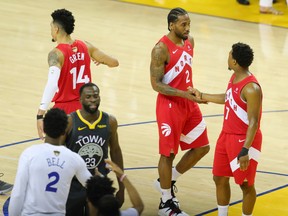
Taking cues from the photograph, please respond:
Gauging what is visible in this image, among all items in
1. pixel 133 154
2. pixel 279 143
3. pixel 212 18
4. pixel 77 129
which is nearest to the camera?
pixel 77 129

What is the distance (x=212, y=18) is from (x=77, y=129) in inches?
452

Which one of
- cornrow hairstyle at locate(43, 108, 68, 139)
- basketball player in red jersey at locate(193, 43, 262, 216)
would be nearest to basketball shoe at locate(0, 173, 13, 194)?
basketball player in red jersey at locate(193, 43, 262, 216)

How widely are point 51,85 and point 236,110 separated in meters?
1.89

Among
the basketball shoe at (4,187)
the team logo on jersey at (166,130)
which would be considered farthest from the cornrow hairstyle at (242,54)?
the basketball shoe at (4,187)

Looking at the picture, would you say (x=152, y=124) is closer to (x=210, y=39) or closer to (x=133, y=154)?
(x=133, y=154)

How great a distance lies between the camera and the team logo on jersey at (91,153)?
7352mm

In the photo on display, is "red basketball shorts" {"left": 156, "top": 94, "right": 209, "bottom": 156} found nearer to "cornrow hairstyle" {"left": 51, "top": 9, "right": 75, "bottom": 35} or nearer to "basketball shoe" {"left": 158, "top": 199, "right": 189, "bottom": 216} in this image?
"basketball shoe" {"left": 158, "top": 199, "right": 189, "bottom": 216}

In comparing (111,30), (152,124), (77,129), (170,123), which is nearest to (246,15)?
(111,30)

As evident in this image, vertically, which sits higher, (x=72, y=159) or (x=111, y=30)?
(x=72, y=159)

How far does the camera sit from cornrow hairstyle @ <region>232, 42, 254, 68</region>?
8.01 metres

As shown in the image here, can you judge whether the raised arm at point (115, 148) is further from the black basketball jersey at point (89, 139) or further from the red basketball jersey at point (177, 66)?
the red basketball jersey at point (177, 66)

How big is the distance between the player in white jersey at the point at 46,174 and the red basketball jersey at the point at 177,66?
2.52 m

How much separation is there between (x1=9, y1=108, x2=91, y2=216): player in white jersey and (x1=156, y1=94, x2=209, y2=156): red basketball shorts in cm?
240

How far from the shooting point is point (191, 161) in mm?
9148
